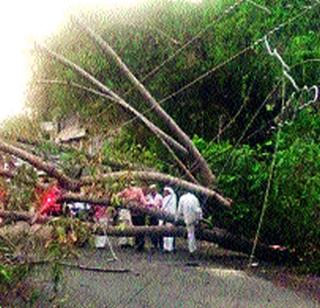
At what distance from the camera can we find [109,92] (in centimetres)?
1326

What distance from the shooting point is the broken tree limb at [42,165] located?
10.1m

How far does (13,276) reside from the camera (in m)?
9.31

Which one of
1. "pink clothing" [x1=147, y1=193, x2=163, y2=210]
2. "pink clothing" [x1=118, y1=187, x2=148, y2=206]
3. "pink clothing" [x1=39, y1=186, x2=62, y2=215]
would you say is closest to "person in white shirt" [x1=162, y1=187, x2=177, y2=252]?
"pink clothing" [x1=147, y1=193, x2=163, y2=210]

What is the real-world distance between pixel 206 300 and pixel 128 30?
882cm

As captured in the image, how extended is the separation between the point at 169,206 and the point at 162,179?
9.53 feet

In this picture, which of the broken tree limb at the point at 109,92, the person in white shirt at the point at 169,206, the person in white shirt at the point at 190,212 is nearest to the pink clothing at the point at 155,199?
the person in white shirt at the point at 169,206

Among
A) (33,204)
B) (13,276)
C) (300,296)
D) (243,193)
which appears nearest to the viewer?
(13,276)

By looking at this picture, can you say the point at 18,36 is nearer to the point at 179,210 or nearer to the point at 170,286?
the point at 170,286

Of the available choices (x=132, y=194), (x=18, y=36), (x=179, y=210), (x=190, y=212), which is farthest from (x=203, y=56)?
(x=18, y=36)

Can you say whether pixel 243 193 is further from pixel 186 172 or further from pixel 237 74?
pixel 237 74

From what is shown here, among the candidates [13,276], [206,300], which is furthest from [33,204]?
[206,300]

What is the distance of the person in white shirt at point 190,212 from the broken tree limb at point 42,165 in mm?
4506

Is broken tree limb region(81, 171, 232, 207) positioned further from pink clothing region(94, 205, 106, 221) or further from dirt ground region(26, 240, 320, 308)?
dirt ground region(26, 240, 320, 308)

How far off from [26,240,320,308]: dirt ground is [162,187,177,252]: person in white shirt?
3.19 feet
